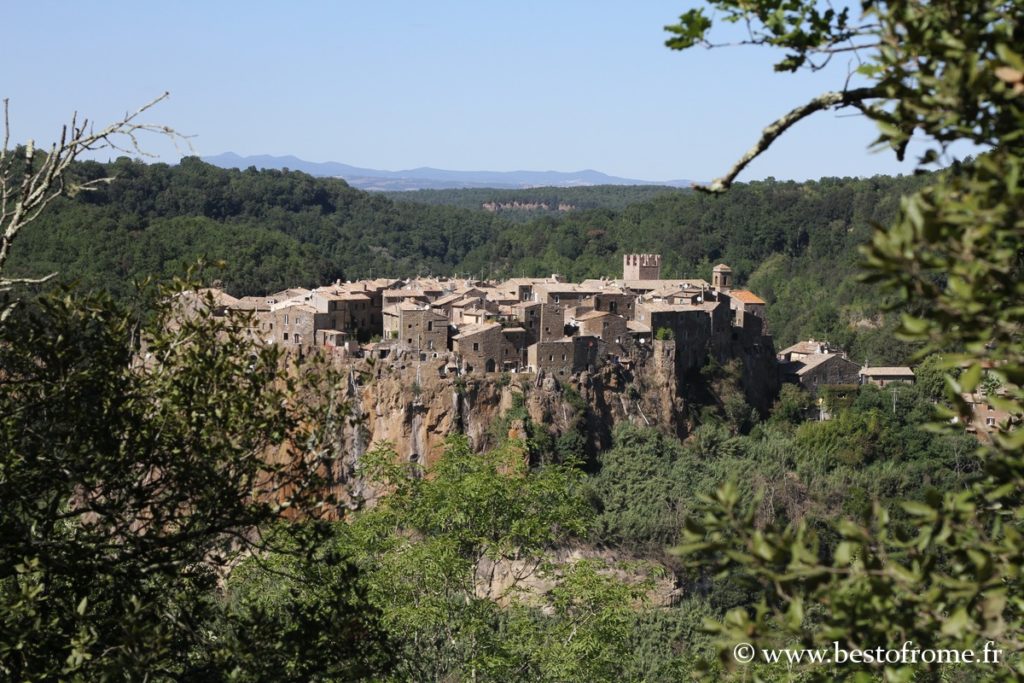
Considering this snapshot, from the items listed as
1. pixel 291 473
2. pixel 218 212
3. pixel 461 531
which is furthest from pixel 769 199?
pixel 291 473

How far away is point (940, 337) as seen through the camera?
3.86 m

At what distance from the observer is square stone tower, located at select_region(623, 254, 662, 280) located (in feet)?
174

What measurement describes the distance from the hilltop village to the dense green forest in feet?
28.7

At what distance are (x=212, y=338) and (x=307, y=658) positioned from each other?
187cm

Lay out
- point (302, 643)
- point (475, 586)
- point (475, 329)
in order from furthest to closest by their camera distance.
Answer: point (475, 329), point (475, 586), point (302, 643)

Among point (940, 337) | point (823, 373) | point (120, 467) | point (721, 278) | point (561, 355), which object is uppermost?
point (940, 337)

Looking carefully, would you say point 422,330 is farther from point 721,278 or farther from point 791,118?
point 791,118

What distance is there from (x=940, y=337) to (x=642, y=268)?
Answer: 49593 mm

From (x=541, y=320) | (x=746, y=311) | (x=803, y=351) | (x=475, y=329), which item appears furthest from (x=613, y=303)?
(x=803, y=351)

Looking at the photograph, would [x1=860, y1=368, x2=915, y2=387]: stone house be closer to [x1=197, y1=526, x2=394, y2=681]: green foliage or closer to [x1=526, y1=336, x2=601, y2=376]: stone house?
[x1=526, y1=336, x2=601, y2=376]: stone house

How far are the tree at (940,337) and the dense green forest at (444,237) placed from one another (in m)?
41.0

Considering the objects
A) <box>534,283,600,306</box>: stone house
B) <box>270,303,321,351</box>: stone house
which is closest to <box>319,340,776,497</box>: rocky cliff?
<box>270,303,321,351</box>: stone house

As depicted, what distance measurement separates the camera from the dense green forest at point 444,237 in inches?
2084

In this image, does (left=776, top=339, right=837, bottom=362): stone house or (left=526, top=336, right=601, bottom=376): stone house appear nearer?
(left=526, top=336, right=601, bottom=376): stone house
